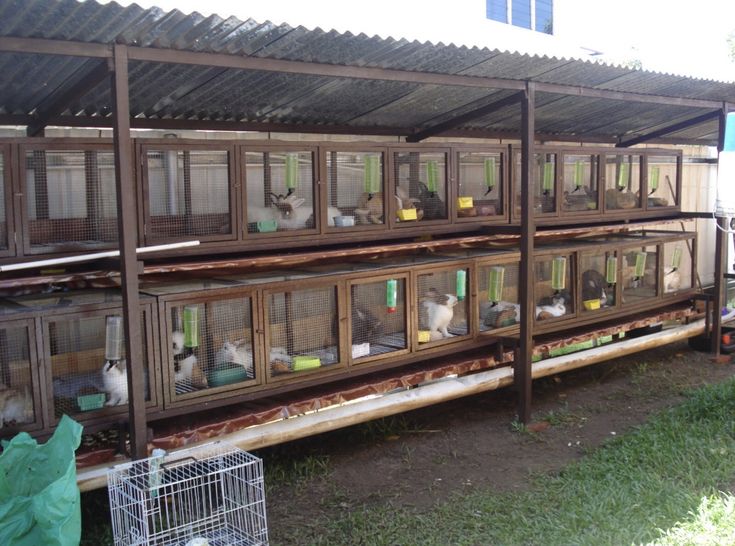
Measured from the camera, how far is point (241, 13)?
3.28 meters

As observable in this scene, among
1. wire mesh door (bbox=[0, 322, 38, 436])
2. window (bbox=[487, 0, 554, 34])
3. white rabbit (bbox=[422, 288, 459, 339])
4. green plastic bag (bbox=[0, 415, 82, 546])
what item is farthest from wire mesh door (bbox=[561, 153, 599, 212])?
green plastic bag (bbox=[0, 415, 82, 546])

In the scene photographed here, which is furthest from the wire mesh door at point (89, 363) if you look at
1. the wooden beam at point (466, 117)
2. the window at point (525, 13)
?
the window at point (525, 13)

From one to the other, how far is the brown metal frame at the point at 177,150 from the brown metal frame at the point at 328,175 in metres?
0.58

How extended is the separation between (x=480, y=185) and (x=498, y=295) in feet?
2.73

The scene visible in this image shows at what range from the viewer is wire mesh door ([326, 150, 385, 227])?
15.3 ft

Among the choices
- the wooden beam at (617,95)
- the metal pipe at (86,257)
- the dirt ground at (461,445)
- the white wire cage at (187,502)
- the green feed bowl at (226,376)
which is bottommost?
the dirt ground at (461,445)

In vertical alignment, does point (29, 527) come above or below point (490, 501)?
above

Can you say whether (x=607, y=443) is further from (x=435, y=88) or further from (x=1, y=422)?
(x=1, y=422)

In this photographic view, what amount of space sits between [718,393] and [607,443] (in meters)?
1.25

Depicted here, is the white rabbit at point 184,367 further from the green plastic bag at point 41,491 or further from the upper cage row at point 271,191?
the green plastic bag at point 41,491

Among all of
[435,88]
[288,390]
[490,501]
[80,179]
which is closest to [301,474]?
[288,390]

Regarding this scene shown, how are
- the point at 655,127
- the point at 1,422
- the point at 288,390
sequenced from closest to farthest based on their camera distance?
the point at 1,422 → the point at 288,390 → the point at 655,127

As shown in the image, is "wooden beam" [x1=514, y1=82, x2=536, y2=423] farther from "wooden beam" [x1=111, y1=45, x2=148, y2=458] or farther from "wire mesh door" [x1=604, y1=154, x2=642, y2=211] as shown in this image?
"wooden beam" [x1=111, y1=45, x2=148, y2=458]

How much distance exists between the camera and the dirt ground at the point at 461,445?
4.46 metres
